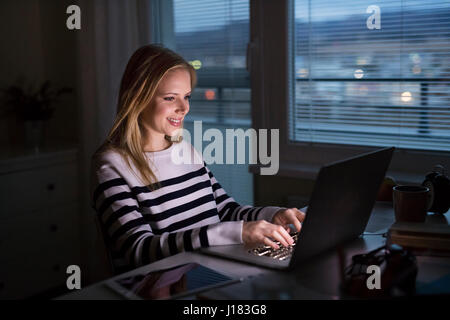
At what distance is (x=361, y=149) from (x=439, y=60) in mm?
497

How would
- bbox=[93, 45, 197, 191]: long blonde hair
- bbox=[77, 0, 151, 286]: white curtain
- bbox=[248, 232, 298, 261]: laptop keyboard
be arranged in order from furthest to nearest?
bbox=[77, 0, 151, 286]: white curtain, bbox=[93, 45, 197, 191]: long blonde hair, bbox=[248, 232, 298, 261]: laptop keyboard

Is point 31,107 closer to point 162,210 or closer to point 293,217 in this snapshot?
point 162,210

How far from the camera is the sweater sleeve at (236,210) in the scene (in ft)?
5.53

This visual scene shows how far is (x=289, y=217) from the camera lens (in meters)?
1.57

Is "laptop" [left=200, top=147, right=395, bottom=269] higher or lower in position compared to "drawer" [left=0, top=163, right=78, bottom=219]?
higher

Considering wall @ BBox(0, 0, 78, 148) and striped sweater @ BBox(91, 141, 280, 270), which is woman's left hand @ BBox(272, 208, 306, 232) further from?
wall @ BBox(0, 0, 78, 148)

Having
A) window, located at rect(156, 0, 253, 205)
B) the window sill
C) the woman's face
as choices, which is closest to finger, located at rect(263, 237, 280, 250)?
the woman's face

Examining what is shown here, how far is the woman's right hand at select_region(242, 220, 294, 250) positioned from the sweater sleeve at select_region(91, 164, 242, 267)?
0.02m

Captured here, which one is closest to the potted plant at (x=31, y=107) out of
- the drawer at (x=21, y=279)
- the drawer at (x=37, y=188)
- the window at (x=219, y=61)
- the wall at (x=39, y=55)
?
the wall at (x=39, y=55)

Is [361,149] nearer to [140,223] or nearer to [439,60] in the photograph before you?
[439,60]

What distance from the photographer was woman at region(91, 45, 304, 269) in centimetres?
143

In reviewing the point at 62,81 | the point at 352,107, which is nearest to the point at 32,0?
the point at 62,81

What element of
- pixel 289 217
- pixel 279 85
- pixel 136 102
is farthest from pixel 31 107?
pixel 289 217

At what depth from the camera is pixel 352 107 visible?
2.44 meters
